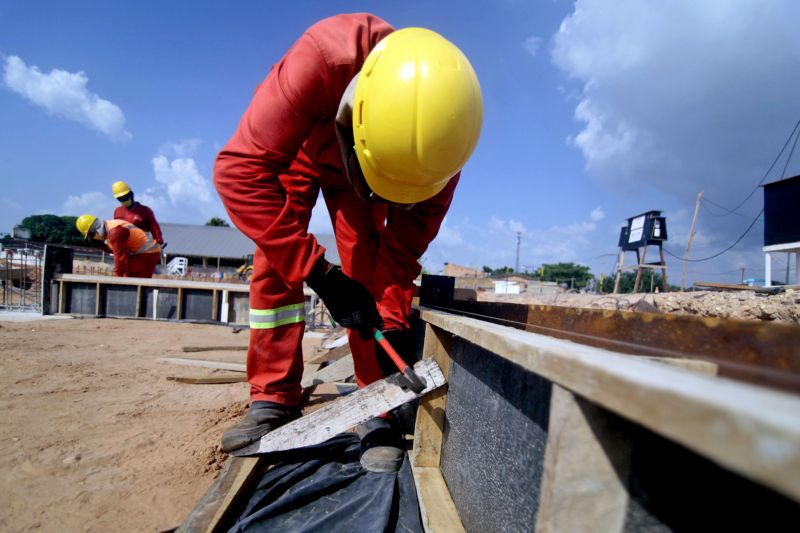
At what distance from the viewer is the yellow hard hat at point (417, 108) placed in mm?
1538

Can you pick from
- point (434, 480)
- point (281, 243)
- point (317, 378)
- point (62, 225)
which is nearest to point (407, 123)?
point (281, 243)

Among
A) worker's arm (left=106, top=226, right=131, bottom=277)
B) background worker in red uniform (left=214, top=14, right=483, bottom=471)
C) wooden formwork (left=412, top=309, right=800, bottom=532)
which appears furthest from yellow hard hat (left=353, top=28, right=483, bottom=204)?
worker's arm (left=106, top=226, right=131, bottom=277)

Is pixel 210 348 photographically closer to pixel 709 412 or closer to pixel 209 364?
pixel 209 364

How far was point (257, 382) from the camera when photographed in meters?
2.14

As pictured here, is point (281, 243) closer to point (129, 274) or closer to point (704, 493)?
point (704, 493)

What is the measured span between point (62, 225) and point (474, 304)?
91.8m

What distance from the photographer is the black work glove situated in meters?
1.93

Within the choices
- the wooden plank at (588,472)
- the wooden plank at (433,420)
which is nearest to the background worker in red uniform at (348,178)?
the wooden plank at (433,420)

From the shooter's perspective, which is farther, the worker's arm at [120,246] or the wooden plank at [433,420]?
the worker's arm at [120,246]

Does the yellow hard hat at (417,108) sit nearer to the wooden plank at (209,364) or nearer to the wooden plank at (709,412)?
the wooden plank at (709,412)

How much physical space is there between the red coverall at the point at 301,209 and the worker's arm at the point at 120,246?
6862mm

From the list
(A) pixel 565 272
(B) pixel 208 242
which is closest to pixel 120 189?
(B) pixel 208 242

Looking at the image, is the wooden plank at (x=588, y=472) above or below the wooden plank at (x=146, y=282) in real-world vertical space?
above

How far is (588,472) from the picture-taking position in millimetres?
→ 636
